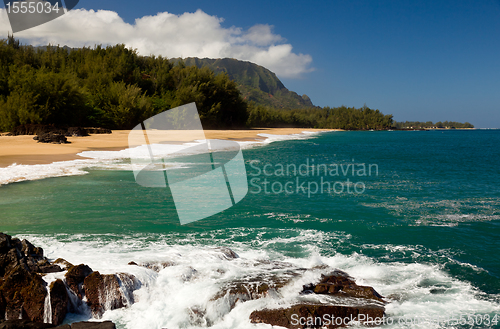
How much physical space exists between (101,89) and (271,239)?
114ft

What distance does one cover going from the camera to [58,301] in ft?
12.5

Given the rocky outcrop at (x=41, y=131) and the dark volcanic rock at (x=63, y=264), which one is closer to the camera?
→ the dark volcanic rock at (x=63, y=264)

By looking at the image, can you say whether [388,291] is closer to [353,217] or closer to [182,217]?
[353,217]

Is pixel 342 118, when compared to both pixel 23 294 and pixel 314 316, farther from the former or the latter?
pixel 23 294

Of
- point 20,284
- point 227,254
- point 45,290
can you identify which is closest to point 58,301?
point 45,290

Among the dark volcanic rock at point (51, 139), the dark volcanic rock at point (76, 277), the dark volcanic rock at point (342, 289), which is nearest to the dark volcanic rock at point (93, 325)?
the dark volcanic rock at point (76, 277)

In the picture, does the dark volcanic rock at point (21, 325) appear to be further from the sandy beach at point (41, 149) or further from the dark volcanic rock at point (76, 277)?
the sandy beach at point (41, 149)

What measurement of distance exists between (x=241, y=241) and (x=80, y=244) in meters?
2.86

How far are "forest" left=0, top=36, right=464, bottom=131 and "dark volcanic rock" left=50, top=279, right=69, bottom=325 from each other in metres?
25.4

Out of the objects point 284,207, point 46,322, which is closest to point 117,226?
point 46,322

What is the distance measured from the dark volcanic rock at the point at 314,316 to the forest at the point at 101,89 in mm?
26976

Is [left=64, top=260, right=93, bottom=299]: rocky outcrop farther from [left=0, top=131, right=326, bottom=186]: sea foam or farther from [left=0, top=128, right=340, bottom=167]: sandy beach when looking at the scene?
[left=0, top=128, right=340, bottom=167]: sandy beach

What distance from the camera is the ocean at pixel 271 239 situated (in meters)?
4.23

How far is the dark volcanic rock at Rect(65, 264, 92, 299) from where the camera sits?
410 cm
